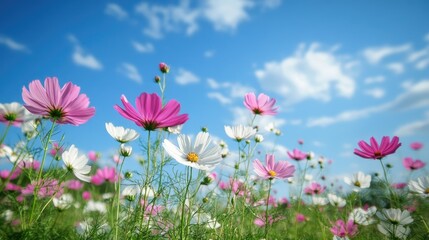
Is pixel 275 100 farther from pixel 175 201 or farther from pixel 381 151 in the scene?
pixel 175 201

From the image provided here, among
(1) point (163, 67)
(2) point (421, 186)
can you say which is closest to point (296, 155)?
(2) point (421, 186)

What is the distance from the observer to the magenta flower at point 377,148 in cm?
142

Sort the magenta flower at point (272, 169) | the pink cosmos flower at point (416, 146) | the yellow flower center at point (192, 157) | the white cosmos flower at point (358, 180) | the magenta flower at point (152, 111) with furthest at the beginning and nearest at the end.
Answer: the pink cosmos flower at point (416, 146)
the white cosmos flower at point (358, 180)
the magenta flower at point (272, 169)
the yellow flower center at point (192, 157)
the magenta flower at point (152, 111)

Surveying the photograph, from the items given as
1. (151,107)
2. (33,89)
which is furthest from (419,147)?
(33,89)

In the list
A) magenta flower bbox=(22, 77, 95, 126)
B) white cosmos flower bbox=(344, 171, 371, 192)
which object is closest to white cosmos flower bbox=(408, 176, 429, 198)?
white cosmos flower bbox=(344, 171, 371, 192)

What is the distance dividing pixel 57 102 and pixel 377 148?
148 cm

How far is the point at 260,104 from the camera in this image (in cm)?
163

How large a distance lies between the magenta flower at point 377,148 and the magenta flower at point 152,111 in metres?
1.11

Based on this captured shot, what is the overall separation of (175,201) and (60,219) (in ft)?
5.27

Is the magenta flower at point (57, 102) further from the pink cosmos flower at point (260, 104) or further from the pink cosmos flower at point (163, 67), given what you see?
the pink cosmos flower at point (260, 104)

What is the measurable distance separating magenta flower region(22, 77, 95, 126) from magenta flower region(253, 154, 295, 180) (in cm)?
76

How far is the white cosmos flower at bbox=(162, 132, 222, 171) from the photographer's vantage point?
94 centimetres

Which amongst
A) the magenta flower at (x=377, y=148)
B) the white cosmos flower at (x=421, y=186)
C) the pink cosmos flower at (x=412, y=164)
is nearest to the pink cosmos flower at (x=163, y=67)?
the magenta flower at (x=377, y=148)

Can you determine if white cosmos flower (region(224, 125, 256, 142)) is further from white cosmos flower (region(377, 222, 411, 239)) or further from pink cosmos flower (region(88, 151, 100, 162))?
pink cosmos flower (region(88, 151, 100, 162))
